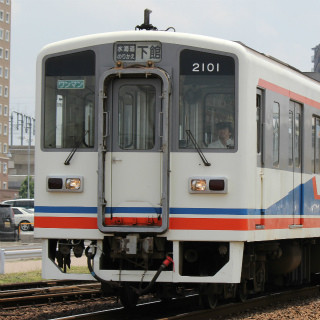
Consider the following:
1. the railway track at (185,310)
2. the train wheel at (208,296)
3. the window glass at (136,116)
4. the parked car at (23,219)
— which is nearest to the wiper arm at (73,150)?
the window glass at (136,116)

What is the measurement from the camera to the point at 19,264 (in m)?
21.6

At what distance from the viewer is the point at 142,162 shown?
1040cm

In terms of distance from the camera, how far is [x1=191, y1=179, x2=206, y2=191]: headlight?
1034 cm

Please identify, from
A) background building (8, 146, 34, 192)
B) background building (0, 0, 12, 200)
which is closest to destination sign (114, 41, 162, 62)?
background building (0, 0, 12, 200)

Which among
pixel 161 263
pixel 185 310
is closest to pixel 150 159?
pixel 161 263

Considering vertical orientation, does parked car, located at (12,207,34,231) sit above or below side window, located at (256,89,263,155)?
below

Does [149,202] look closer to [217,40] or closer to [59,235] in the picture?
[59,235]

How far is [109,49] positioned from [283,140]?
2719 mm

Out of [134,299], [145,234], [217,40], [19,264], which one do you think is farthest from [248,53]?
[19,264]

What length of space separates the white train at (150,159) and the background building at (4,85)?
109 metres

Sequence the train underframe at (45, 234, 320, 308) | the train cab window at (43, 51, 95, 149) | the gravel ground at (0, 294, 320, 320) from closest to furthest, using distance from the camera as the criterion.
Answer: the train underframe at (45, 234, 320, 308) → the train cab window at (43, 51, 95, 149) → the gravel ground at (0, 294, 320, 320)

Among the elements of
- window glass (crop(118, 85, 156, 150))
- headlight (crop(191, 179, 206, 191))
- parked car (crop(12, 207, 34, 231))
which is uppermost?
window glass (crop(118, 85, 156, 150))

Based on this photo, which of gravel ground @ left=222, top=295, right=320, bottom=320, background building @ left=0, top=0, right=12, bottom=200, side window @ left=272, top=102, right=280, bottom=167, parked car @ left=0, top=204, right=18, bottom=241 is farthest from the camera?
background building @ left=0, top=0, right=12, bottom=200

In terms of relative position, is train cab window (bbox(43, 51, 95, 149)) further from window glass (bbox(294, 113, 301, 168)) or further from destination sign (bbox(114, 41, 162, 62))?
window glass (bbox(294, 113, 301, 168))
